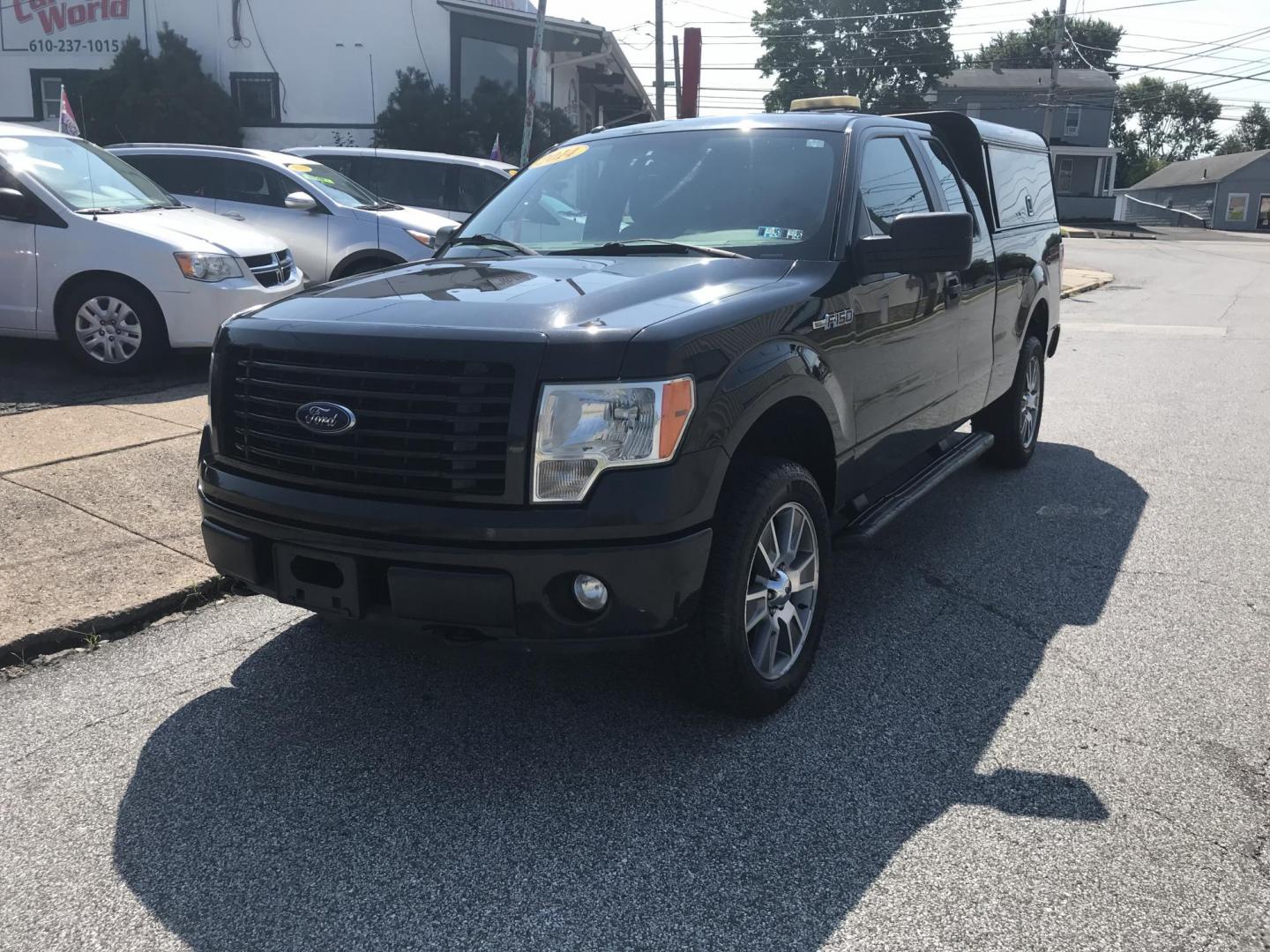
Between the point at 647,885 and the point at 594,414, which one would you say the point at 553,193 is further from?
the point at 647,885

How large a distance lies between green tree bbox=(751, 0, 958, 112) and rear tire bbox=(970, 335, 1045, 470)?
5925 centimetres

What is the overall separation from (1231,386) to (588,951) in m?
9.31

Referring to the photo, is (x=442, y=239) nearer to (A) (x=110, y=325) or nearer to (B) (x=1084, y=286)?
(A) (x=110, y=325)

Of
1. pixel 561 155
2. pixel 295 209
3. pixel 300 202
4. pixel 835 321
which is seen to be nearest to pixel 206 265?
pixel 300 202

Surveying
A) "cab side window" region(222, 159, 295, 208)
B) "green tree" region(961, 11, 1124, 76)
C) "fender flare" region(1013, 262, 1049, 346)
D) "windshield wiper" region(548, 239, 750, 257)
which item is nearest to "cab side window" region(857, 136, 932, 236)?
"windshield wiper" region(548, 239, 750, 257)

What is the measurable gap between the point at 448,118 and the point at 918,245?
2309 centimetres

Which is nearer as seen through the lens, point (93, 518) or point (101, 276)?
point (93, 518)

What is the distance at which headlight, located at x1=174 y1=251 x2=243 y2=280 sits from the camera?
801 cm

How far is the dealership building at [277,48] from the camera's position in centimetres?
2541

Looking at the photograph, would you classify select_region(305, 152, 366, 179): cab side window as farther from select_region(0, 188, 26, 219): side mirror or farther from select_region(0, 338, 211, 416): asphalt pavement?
select_region(0, 188, 26, 219): side mirror

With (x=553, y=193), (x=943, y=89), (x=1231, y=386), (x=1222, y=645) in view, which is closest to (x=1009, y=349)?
(x=1222, y=645)

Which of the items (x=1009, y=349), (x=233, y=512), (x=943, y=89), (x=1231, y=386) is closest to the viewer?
(x=233, y=512)

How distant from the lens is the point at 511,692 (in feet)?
12.2

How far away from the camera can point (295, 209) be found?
10.4m
